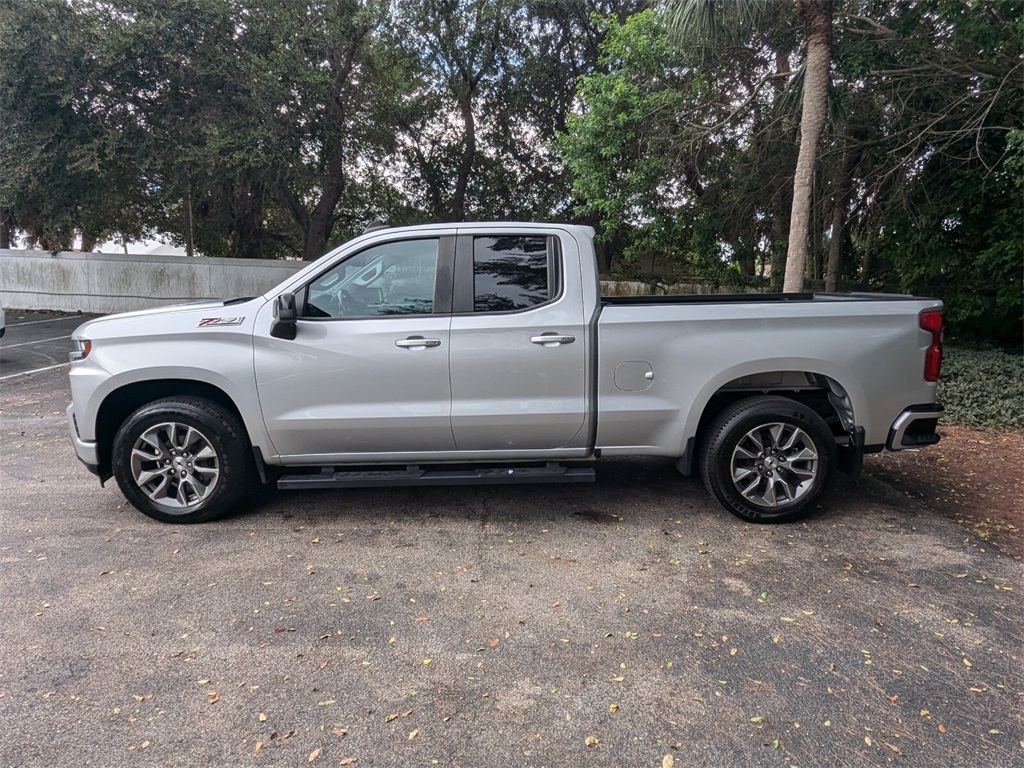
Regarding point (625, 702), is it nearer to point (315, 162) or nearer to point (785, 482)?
point (785, 482)

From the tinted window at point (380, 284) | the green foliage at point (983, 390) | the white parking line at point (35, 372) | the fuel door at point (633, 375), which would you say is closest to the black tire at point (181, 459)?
the tinted window at point (380, 284)

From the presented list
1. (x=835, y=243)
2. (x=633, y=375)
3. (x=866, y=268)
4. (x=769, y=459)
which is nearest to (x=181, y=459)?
(x=633, y=375)

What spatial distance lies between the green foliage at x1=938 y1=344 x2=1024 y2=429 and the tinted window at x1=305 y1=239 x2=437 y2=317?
260 inches

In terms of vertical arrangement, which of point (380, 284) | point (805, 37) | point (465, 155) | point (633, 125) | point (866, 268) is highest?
point (465, 155)

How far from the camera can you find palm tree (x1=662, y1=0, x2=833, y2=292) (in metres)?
7.87

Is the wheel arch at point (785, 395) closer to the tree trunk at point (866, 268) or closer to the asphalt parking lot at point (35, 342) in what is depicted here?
the asphalt parking lot at point (35, 342)

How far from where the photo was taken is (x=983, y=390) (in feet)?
26.0

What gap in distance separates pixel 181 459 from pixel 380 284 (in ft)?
5.83

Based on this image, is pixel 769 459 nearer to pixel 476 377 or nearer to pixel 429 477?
pixel 476 377

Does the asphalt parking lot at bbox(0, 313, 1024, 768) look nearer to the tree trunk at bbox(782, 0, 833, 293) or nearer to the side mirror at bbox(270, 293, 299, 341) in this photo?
the side mirror at bbox(270, 293, 299, 341)

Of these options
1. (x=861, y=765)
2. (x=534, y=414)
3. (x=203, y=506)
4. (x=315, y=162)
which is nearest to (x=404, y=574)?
(x=534, y=414)

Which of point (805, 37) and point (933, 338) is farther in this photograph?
point (805, 37)

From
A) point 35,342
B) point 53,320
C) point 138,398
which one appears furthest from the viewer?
point 53,320

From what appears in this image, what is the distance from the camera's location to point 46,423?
7.11m
